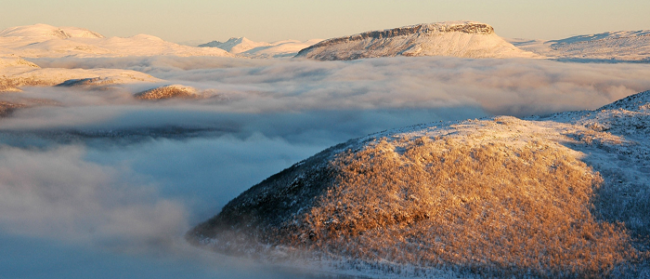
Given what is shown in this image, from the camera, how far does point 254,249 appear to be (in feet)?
72.9

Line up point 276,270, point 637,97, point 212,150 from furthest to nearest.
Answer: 1. point 212,150
2. point 637,97
3. point 276,270

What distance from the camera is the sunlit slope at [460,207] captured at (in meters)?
19.9

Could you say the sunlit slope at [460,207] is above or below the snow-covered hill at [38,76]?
below

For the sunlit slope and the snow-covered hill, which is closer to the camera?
the sunlit slope

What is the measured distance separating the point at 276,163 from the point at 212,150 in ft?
62.9

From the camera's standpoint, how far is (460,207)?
2250 cm

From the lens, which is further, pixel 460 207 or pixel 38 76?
pixel 38 76

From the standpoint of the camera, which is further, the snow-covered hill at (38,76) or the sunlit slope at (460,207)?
the snow-covered hill at (38,76)

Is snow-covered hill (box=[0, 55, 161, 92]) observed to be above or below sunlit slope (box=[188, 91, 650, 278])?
above

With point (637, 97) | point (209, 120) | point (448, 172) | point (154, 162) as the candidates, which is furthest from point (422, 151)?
point (209, 120)

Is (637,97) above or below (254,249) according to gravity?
above

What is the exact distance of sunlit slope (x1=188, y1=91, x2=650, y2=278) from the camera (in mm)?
19906

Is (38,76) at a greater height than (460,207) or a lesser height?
greater

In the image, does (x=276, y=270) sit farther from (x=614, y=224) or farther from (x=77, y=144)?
(x=77, y=144)
